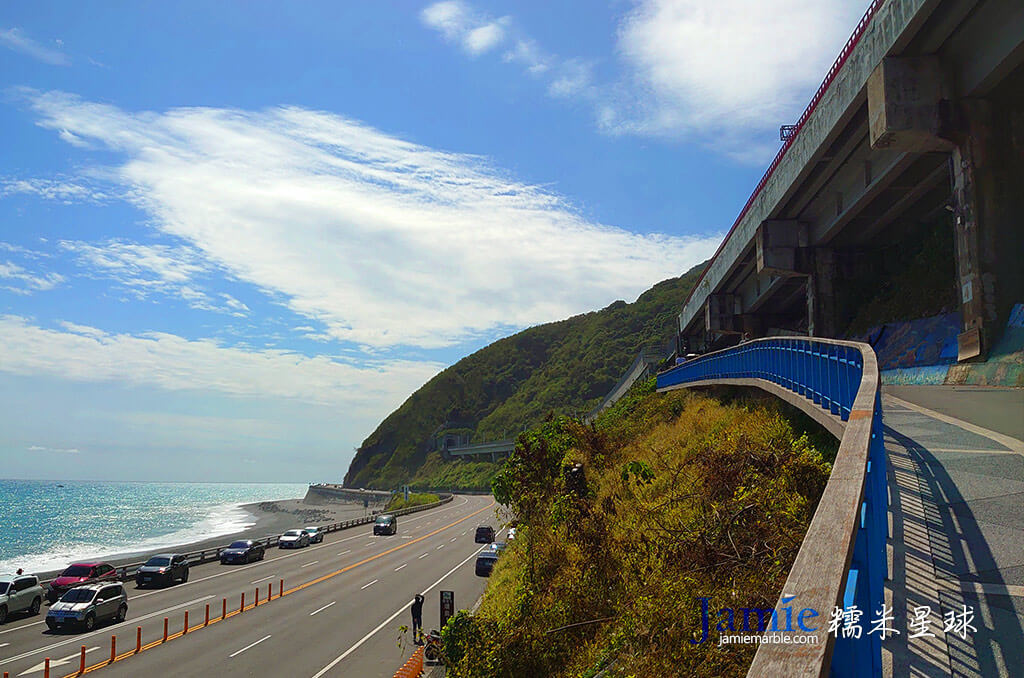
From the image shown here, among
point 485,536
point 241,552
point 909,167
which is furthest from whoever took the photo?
point 485,536

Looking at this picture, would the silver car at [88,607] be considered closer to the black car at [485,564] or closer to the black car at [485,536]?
the black car at [485,564]

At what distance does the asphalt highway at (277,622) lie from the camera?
1956cm

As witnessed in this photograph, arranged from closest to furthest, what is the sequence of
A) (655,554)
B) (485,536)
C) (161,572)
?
(655,554) → (161,572) → (485,536)

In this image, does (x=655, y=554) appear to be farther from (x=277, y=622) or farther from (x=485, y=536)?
(x=485, y=536)

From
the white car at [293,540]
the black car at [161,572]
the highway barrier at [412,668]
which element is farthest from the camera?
the white car at [293,540]

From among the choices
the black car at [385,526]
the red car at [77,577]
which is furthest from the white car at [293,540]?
the red car at [77,577]

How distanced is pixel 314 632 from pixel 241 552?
19460 millimetres

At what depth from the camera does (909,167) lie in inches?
918

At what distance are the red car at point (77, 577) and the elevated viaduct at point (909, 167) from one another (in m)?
30.1

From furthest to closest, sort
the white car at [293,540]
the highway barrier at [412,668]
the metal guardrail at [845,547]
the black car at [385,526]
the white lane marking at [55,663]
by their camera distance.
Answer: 1. the black car at [385,526]
2. the white car at [293,540]
3. the white lane marking at [55,663]
4. the highway barrier at [412,668]
5. the metal guardrail at [845,547]

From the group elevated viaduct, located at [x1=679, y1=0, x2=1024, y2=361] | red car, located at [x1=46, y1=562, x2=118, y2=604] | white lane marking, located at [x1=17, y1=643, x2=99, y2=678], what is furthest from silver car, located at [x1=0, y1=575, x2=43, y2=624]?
elevated viaduct, located at [x1=679, y1=0, x2=1024, y2=361]

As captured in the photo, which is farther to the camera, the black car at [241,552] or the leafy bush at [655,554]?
the black car at [241,552]

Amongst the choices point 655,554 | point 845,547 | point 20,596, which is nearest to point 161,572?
point 20,596

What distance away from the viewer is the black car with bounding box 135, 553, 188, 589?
3259 centimetres
